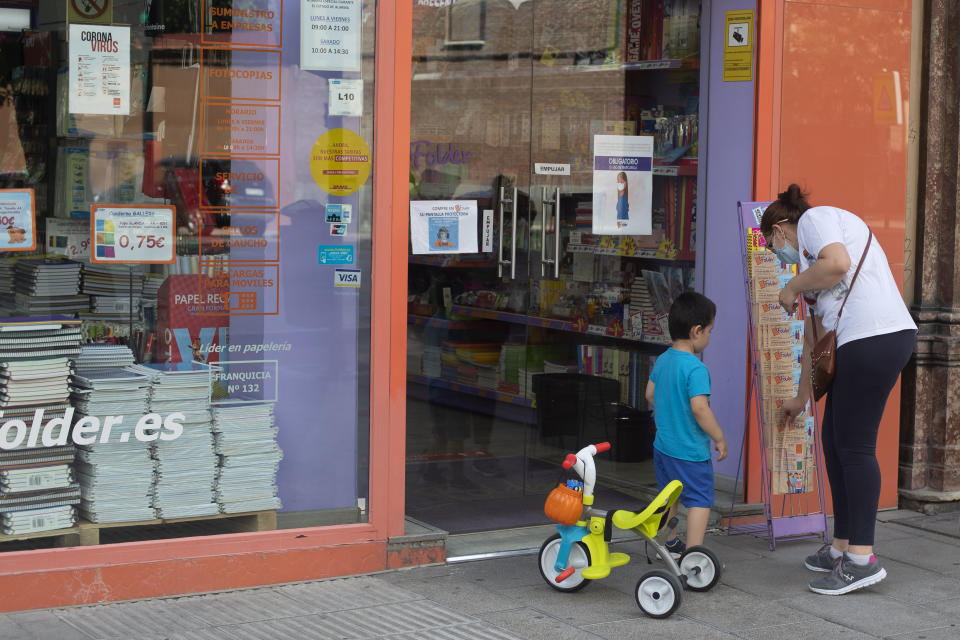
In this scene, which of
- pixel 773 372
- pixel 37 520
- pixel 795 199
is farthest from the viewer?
pixel 773 372

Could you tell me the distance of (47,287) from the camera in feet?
15.9

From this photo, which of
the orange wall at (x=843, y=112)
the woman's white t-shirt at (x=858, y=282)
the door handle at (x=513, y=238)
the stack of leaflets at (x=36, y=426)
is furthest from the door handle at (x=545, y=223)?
the stack of leaflets at (x=36, y=426)

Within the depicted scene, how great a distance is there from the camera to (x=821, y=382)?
16.8 feet

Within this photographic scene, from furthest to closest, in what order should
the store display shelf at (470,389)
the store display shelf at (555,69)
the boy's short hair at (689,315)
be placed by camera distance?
1. the store display shelf at (470,389)
2. the store display shelf at (555,69)
3. the boy's short hair at (689,315)

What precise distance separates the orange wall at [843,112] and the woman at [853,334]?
1.09 meters

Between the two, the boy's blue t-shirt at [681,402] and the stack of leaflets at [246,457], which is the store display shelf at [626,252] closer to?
the boy's blue t-shirt at [681,402]

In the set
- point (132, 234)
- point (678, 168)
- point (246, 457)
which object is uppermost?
point (678, 168)

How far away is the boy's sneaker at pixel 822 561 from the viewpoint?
17.8 feet

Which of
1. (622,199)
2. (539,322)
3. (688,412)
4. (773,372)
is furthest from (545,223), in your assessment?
(688,412)

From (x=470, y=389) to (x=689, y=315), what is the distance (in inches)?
78.9

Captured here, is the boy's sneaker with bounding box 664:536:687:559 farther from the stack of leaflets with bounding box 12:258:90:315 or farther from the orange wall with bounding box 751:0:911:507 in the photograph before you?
the stack of leaflets with bounding box 12:258:90:315

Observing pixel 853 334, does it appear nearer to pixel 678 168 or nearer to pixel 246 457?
pixel 678 168

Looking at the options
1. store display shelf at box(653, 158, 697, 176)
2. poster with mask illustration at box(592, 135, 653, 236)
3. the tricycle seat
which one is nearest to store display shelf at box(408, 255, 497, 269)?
poster with mask illustration at box(592, 135, 653, 236)

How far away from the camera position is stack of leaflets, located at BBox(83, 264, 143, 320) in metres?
4.90
